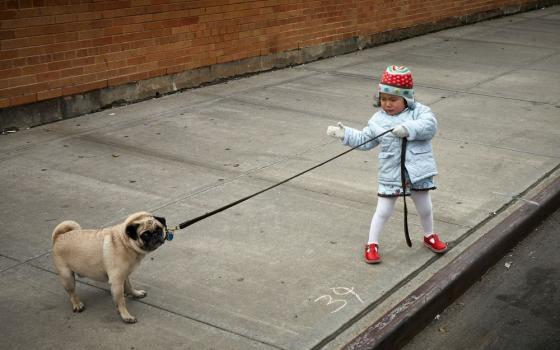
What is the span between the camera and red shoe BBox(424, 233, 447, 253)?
5492 millimetres

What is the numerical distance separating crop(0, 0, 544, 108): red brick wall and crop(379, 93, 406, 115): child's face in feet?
14.5

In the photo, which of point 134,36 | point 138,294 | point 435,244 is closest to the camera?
point 138,294

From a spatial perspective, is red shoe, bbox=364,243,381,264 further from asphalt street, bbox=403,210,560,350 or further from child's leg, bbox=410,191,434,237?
asphalt street, bbox=403,210,560,350

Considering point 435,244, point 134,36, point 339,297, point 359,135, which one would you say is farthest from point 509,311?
point 134,36

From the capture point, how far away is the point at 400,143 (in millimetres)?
5203

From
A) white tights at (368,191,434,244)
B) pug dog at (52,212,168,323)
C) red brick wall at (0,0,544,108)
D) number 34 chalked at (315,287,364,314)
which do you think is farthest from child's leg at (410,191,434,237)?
red brick wall at (0,0,544,108)

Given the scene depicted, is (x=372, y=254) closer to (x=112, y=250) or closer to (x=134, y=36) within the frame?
(x=112, y=250)

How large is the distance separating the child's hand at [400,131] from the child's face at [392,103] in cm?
20

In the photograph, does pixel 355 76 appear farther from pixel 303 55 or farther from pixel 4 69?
pixel 4 69

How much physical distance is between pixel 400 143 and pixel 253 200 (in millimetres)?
1655

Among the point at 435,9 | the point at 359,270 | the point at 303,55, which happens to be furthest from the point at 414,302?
the point at 435,9

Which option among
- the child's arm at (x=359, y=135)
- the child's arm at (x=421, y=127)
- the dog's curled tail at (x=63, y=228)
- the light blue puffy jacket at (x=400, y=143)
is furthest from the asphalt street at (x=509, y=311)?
the dog's curled tail at (x=63, y=228)

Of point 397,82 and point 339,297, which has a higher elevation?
point 397,82

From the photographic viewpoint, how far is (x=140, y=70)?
9531 millimetres
